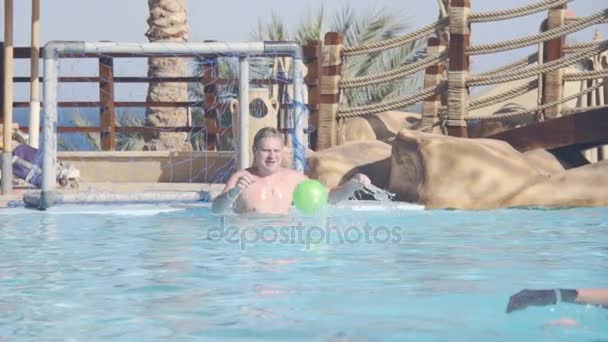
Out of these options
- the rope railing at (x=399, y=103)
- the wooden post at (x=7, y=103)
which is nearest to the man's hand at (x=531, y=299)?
the wooden post at (x=7, y=103)

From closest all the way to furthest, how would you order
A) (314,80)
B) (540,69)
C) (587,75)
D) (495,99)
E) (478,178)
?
(478,178) < (540,69) < (587,75) < (495,99) < (314,80)

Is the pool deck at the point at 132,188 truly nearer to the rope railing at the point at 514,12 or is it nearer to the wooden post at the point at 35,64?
the wooden post at the point at 35,64

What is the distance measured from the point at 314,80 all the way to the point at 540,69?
3.10 meters

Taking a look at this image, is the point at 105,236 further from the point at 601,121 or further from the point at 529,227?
the point at 601,121

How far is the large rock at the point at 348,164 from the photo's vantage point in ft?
42.5

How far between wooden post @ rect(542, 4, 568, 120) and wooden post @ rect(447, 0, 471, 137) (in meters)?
1.12

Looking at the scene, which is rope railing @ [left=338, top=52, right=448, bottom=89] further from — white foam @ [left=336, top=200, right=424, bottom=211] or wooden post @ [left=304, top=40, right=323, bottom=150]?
white foam @ [left=336, top=200, right=424, bottom=211]

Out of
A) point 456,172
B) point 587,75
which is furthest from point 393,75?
point 456,172

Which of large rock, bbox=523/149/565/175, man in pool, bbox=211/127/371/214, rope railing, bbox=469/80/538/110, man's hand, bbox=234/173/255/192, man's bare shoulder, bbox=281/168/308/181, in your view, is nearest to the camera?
man's hand, bbox=234/173/255/192

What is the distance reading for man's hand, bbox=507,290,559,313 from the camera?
506cm

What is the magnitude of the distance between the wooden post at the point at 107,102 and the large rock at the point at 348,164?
4124mm

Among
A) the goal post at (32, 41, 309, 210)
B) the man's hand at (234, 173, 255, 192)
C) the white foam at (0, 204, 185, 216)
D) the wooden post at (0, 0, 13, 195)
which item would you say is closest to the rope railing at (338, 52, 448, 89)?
the goal post at (32, 41, 309, 210)

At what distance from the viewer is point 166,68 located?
65.0ft

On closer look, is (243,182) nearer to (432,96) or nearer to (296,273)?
(296,273)
